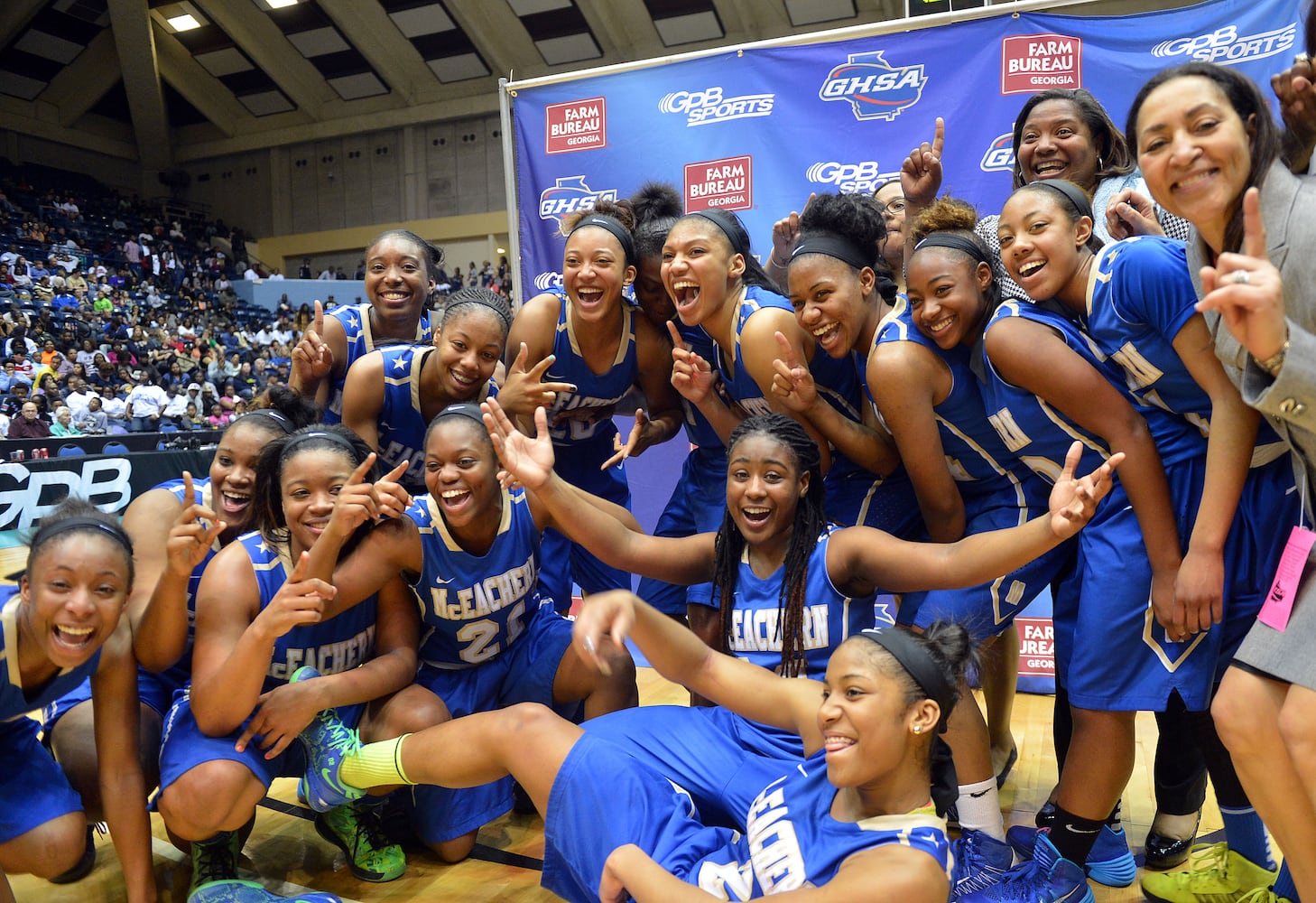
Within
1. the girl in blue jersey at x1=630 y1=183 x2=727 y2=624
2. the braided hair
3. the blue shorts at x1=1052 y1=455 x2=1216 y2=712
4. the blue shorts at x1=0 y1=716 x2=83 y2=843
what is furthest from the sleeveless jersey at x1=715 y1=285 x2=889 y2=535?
the blue shorts at x1=0 y1=716 x2=83 y2=843

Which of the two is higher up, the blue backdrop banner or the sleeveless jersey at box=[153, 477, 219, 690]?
the blue backdrop banner

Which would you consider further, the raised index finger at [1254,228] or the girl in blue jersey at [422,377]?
the girl in blue jersey at [422,377]

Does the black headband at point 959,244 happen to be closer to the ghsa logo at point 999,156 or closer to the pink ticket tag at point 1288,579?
the pink ticket tag at point 1288,579

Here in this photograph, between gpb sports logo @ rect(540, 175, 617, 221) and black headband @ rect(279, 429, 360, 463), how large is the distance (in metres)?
2.55

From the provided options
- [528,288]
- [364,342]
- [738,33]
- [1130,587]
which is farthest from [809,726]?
[738,33]

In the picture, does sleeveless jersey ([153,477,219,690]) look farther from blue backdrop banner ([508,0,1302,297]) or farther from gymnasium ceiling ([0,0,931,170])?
gymnasium ceiling ([0,0,931,170])

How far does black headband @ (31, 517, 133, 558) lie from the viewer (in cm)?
220

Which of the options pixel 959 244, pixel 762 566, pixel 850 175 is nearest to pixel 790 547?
pixel 762 566

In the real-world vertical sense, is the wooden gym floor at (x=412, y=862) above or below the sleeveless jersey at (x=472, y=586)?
below

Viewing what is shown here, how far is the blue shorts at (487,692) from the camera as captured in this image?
274 centimetres

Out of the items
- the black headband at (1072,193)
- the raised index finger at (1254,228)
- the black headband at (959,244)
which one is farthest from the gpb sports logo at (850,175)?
the raised index finger at (1254,228)

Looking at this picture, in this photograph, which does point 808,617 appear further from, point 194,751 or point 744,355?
point 194,751

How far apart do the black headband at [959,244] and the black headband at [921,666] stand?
1155 millimetres

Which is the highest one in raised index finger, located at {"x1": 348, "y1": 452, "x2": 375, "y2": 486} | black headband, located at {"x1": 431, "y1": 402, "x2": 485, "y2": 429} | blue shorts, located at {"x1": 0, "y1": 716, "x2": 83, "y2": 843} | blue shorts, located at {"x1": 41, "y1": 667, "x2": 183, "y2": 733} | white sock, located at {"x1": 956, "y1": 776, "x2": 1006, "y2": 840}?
black headband, located at {"x1": 431, "y1": 402, "x2": 485, "y2": 429}
